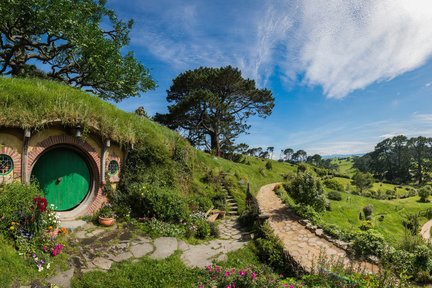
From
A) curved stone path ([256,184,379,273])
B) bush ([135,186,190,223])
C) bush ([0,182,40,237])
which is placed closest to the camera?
bush ([0,182,40,237])

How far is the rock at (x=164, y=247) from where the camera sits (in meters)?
7.30

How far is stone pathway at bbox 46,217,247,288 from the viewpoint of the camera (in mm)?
6328

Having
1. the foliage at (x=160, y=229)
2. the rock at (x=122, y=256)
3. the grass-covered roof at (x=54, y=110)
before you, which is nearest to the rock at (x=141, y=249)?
the rock at (x=122, y=256)

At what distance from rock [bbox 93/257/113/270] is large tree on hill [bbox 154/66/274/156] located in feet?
73.6

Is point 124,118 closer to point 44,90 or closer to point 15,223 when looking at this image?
point 44,90

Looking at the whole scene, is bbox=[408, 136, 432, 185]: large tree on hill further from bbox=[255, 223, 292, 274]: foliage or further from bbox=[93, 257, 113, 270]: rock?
bbox=[93, 257, 113, 270]: rock

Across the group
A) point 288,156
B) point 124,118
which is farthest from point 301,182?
point 288,156

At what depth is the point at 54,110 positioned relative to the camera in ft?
28.9

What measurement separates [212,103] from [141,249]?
72.1 ft

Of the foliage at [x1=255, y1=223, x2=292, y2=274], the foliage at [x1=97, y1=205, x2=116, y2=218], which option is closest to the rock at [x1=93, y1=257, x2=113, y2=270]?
the foliage at [x1=97, y1=205, x2=116, y2=218]

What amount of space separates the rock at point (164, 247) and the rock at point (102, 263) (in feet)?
4.12

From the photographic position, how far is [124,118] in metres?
11.8

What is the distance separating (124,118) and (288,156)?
134540 millimetres

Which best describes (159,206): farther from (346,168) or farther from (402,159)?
(346,168)
